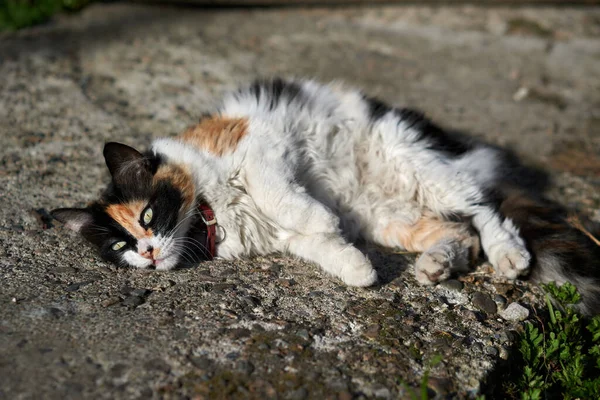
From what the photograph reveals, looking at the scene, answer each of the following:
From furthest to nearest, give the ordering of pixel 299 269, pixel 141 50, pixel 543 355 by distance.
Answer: pixel 141 50, pixel 299 269, pixel 543 355

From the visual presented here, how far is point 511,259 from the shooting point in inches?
110

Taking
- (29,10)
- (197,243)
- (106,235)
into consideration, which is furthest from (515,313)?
(29,10)

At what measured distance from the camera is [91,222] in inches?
110

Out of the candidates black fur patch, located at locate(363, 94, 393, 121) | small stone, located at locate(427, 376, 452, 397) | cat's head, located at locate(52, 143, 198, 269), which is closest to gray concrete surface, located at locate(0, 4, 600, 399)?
small stone, located at locate(427, 376, 452, 397)

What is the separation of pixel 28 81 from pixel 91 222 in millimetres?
2192

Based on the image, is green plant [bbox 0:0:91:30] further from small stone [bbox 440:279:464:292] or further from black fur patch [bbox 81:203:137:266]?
small stone [bbox 440:279:464:292]

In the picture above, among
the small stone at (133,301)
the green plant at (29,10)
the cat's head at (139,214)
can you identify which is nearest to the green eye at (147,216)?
the cat's head at (139,214)

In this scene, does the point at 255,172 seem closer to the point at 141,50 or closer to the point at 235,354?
Result: the point at 235,354

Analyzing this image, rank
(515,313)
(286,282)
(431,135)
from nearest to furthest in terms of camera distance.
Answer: (515,313)
(286,282)
(431,135)

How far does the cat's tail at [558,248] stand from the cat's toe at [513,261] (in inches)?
3.3

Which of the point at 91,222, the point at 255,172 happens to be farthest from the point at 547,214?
the point at 91,222

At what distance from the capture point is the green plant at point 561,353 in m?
2.38

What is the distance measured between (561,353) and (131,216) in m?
2.03

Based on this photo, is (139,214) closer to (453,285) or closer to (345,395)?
(345,395)
